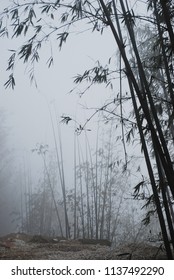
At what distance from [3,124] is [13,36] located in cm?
1843

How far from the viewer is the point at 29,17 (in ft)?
9.03

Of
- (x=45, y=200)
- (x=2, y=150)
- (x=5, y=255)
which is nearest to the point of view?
(x=5, y=255)

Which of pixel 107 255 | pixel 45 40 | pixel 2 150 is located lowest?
pixel 107 255

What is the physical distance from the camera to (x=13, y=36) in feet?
9.00

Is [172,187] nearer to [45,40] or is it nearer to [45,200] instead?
[45,40]

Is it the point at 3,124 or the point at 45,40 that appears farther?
the point at 3,124

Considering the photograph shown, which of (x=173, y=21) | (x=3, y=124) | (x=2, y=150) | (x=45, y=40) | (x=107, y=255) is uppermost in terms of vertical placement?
(x=3, y=124)
